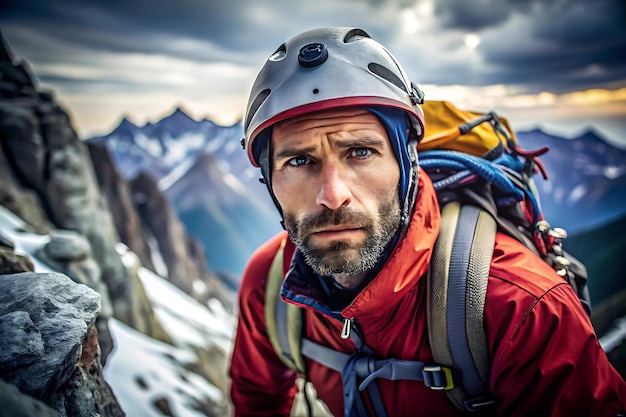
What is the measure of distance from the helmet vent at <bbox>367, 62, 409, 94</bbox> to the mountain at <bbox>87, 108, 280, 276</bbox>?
3738cm

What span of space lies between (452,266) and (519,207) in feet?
2.54

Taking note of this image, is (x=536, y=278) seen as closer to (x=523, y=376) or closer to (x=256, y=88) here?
(x=523, y=376)

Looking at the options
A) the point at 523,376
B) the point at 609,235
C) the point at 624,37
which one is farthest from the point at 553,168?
the point at 523,376

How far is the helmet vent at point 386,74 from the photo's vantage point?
2.28 metres

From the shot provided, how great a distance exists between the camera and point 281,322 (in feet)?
8.63

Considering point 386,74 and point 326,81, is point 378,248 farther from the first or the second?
point 386,74

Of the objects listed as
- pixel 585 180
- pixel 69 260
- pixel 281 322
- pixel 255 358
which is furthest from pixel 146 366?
pixel 585 180

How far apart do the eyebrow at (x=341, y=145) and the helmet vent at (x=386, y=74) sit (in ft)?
1.52

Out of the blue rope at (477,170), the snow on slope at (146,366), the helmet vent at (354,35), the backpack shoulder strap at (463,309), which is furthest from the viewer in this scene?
the snow on slope at (146,366)

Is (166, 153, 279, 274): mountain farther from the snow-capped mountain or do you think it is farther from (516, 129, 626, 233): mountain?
(516, 129, 626, 233): mountain

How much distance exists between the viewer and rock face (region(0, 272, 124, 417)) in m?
1.41

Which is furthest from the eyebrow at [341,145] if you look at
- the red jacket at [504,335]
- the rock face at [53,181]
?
the rock face at [53,181]

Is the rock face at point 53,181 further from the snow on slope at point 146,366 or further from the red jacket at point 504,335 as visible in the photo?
the red jacket at point 504,335

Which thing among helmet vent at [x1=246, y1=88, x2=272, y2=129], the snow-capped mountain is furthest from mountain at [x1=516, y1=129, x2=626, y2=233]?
the snow-capped mountain
